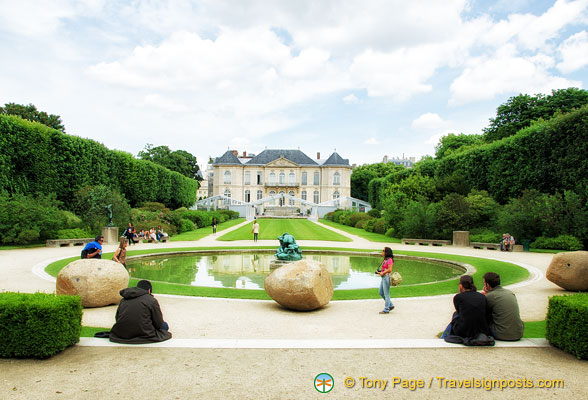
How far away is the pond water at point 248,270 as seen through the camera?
35.5 ft

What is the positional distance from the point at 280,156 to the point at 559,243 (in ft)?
179

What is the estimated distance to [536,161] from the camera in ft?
67.6

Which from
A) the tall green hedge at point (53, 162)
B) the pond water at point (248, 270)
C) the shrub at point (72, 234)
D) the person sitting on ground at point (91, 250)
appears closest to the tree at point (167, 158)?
the tall green hedge at point (53, 162)

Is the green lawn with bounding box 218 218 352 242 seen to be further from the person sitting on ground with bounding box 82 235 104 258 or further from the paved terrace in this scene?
the paved terrace

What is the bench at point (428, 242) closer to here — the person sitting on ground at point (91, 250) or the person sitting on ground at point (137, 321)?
the person sitting on ground at point (91, 250)

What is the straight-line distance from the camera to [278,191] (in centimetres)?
6788

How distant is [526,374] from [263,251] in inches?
520

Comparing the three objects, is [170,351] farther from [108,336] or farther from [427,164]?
[427,164]

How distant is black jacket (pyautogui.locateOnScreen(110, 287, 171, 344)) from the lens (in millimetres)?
5156

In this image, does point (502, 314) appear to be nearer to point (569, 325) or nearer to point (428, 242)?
point (569, 325)

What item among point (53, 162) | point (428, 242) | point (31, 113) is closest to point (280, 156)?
point (31, 113)

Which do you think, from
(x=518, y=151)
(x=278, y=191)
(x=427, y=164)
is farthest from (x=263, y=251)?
(x=278, y=191)

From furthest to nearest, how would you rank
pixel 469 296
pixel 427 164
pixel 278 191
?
1. pixel 278 191
2. pixel 427 164
3. pixel 469 296

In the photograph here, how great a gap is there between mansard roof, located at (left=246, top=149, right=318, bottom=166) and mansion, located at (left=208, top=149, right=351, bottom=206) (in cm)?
17
